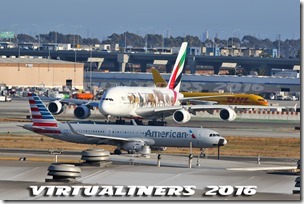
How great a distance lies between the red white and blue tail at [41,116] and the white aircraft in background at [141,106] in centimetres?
1987

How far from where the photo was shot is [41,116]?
84.2 meters

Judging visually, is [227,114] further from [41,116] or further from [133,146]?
[133,146]

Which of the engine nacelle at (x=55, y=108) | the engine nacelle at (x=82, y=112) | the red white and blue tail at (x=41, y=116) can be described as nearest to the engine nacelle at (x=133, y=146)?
the red white and blue tail at (x=41, y=116)

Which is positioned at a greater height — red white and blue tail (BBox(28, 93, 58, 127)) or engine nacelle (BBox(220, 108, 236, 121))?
red white and blue tail (BBox(28, 93, 58, 127))

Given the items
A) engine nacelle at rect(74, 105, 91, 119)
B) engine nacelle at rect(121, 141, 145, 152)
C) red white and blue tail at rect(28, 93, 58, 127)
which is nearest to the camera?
engine nacelle at rect(121, 141, 145, 152)

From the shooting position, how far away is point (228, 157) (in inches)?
3039

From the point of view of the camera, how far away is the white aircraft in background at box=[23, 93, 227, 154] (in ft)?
255

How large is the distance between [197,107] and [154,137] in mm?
33684

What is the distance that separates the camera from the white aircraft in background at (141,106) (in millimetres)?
107000

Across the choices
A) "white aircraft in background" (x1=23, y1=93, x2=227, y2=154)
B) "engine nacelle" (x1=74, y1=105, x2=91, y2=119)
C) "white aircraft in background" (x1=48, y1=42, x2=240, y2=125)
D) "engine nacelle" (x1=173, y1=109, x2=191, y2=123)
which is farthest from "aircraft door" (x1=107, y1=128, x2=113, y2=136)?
"engine nacelle" (x1=74, y1=105, x2=91, y2=119)

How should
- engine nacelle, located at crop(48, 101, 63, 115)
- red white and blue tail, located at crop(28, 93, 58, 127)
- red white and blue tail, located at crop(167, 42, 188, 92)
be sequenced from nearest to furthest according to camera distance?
Result: red white and blue tail, located at crop(28, 93, 58, 127) → engine nacelle, located at crop(48, 101, 63, 115) → red white and blue tail, located at crop(167, 42, 188, 92)

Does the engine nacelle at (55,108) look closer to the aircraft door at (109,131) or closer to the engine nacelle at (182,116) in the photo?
the engine nacelle at (182,116)

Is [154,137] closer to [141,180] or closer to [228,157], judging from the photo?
[228,157]

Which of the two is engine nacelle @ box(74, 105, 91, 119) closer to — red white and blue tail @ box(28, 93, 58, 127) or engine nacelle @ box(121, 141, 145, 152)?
red white and blue tail @ box(28, 93, 58, 127)
